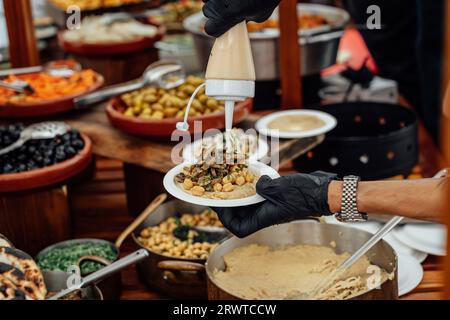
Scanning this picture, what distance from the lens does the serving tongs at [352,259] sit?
1.75 meters

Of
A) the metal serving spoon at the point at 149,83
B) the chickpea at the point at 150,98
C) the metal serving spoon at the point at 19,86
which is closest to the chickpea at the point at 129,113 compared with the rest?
the chickpea at the point at 150,98

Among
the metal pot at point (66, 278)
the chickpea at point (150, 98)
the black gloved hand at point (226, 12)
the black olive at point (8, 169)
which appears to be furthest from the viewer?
the chickpea at point (150, 98)

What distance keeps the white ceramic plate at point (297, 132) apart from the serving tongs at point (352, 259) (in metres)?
0.75

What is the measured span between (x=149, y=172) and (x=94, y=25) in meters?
1.84

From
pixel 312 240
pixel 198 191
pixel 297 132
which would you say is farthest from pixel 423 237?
pixel 198 191

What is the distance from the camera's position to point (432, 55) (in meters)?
3.68

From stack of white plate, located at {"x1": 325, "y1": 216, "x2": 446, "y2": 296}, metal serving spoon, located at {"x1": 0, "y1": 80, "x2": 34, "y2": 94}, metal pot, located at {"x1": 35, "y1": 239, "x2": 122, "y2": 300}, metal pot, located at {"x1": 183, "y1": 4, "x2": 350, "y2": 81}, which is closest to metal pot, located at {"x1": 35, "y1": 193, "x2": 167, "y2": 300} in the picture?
metal pot, located at {"x1": 35, "y1": 239, "x2": 122, "y2": 300}

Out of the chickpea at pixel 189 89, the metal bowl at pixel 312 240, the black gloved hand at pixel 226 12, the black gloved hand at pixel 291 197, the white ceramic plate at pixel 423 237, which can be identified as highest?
the black gloved hand at pixel 226 12

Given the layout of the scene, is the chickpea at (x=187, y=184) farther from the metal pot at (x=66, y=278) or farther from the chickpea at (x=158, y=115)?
the chickpea at (x=158, y=115)

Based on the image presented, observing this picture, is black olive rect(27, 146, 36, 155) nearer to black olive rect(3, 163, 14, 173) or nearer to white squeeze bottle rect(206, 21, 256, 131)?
black olive rect(3, 163, 14, 173)

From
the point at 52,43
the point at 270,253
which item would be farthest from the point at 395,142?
the point at 52,43

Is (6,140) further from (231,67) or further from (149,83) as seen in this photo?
(231,67)

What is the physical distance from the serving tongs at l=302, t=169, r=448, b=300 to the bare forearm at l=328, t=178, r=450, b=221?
250 mm

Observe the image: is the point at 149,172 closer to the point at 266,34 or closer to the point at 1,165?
the point at 1,165
